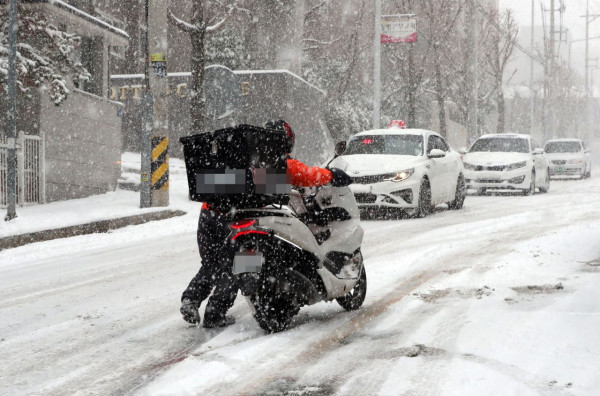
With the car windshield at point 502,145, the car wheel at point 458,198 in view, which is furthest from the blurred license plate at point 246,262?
the car windshield at point 502,145

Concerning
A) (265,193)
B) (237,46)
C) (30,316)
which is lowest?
(30,316)

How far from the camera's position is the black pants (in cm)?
580

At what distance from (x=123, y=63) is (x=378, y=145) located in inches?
669

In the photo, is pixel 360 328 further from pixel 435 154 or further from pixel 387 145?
pixel 387 145

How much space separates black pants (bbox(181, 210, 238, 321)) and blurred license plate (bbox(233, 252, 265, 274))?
0.32 meters

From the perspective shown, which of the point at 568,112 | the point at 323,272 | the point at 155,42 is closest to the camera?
the point at 323,272

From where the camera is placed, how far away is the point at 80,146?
19.2 m

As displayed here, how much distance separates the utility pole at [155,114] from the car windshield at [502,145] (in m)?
10.2

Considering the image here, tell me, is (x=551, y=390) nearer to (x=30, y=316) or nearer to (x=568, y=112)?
(x=30, y=316)

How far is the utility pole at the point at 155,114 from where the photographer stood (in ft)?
51.3

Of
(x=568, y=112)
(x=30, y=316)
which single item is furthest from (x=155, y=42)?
(x=568, y=112)

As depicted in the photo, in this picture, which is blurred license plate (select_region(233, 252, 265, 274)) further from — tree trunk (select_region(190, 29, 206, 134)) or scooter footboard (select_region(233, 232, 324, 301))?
tree trunk (select_region(190, 29, 206, 134))

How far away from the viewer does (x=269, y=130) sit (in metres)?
5.46

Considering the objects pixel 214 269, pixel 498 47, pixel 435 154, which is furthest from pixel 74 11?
pixel 498 47
